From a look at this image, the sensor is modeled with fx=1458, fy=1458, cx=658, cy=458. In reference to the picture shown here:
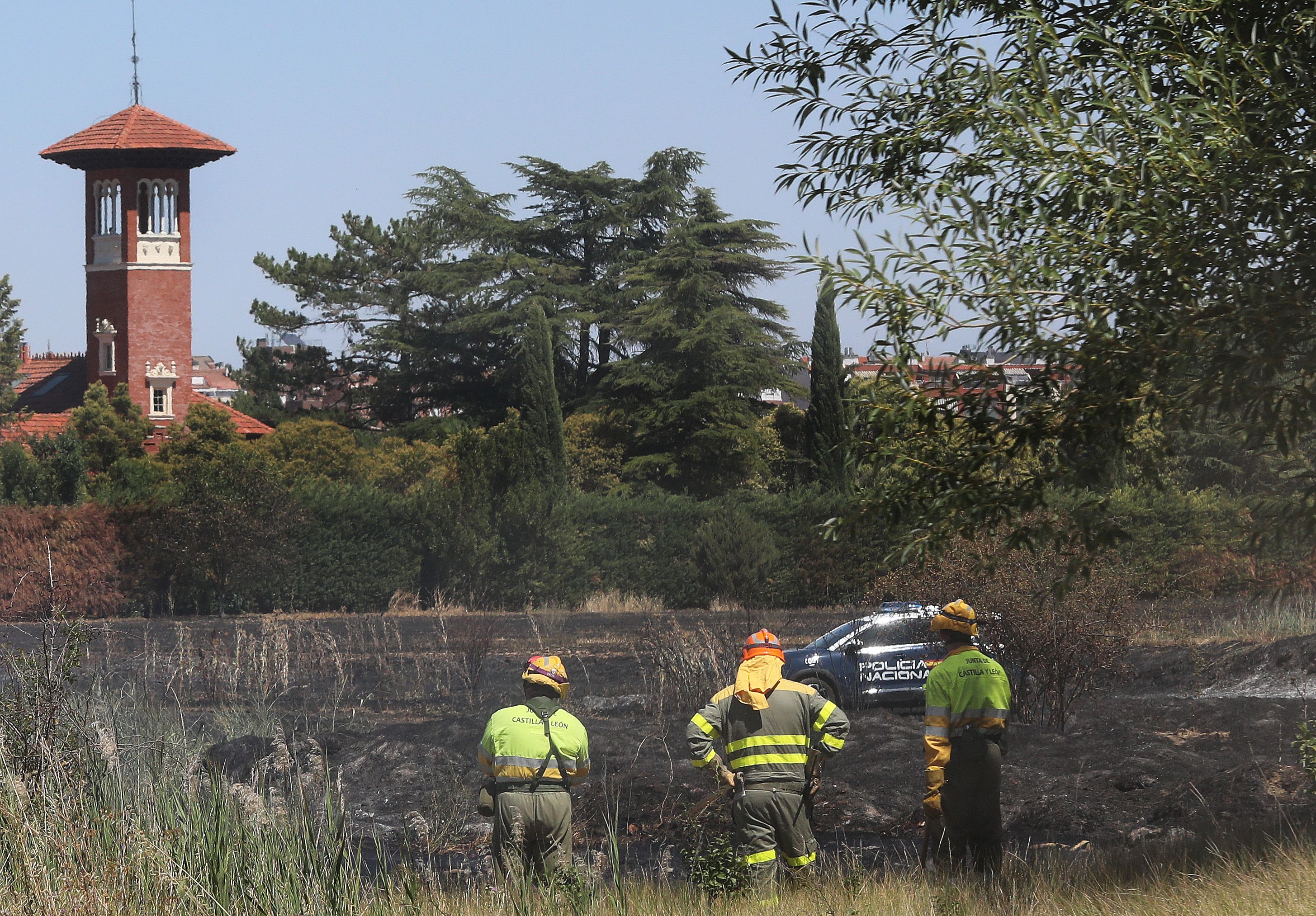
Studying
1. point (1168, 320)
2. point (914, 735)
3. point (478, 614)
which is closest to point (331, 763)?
point (914, 735)

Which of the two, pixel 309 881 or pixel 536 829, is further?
Result: pixel 536 829

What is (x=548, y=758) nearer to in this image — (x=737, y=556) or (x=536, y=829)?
(x=536, y=829)

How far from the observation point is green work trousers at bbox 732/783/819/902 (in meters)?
8.23

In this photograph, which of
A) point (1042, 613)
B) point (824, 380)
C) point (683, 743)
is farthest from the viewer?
point (824, 380)

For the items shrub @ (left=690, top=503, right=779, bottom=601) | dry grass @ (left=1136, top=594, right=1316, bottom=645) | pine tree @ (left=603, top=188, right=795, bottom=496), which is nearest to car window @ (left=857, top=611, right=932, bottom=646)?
dry grass @ (left=1136, top=594, right=1316, bottom=645)

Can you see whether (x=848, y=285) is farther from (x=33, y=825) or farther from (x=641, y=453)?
(x=641, y=453)

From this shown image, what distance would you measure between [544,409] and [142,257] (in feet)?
77.6

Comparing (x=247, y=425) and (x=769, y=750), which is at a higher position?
(x=247, y=425)

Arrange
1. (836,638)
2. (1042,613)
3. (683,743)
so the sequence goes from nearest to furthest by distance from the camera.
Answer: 1. (1042,613)
2. (683,743)
3. (836,638)

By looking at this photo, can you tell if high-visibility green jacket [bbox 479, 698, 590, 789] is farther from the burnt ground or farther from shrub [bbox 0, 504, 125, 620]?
shrub [bbox 0, 504, 125, 620]

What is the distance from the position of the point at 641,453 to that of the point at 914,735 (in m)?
36.0

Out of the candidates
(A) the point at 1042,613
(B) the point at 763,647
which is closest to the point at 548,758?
(B) the point at 763,647

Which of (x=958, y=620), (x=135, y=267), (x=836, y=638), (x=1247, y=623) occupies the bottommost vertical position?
(x=1247, y=623)

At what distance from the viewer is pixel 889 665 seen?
17.3 m
